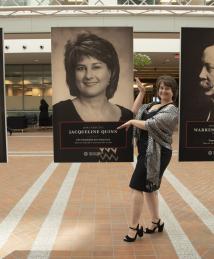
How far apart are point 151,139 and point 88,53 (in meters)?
1.15

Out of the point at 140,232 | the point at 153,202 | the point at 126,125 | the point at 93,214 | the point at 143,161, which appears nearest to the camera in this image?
the point at 126,125

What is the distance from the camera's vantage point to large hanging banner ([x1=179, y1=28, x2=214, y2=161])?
4.61 metres

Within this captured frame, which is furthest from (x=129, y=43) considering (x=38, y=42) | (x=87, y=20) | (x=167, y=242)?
(x=38, y=42)

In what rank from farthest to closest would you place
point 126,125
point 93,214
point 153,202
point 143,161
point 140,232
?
1. point 93,214
2. point 153,202
3. point 140,232
4. point 143,161
5. point 126,125

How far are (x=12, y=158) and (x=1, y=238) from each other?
6.76m

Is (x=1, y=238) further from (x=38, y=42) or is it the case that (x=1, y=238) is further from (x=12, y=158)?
(x=38, y=42)

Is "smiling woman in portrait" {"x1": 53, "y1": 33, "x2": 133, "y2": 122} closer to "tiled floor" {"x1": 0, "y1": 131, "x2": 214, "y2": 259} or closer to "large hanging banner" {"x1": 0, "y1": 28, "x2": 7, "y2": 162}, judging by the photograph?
"large hanging banner" {"x1": 0, "y1": 28, "x2": 7, "y2": 162}

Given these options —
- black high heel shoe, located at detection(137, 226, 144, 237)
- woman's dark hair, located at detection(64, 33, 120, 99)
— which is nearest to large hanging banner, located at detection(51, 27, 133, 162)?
woman's dark hair, located at detection(64, 33, 120, 99)

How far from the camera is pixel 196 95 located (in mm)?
4699

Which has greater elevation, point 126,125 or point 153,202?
point 126,125

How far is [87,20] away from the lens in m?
8.08

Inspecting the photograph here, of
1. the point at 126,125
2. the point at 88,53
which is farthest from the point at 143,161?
the point at 88,53

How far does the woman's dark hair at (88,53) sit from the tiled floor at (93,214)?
1.76 meters

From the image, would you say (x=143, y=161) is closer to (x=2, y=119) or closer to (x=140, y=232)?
(x=140, y=232)
